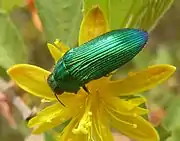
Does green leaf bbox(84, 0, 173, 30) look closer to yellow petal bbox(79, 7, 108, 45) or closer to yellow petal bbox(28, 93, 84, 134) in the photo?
yellow petal bbox(79, 7, 108, 45)

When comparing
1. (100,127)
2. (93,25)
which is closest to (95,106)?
(100,127)

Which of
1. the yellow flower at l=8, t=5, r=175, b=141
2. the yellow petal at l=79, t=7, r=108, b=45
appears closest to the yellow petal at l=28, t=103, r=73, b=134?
the yellow flower at l=8, t=5, r=175, b=141

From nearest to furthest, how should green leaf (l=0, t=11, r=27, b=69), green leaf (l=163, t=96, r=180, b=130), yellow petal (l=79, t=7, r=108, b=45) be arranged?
yellow petal (l=79, t=7, r=108, b=45), green leaf (l=0, t=11, r=27, b=69), green leaf (l=163, t=96, r=180, b=130)

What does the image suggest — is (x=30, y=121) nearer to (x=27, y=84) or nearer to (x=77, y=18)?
(x=27, y=84)

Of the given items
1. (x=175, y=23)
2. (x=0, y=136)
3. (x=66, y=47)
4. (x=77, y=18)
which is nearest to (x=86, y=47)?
(x=66, y=47)

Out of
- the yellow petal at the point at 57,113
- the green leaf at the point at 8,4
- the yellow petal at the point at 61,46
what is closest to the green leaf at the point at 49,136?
the yellow petal at the point at 57,113
